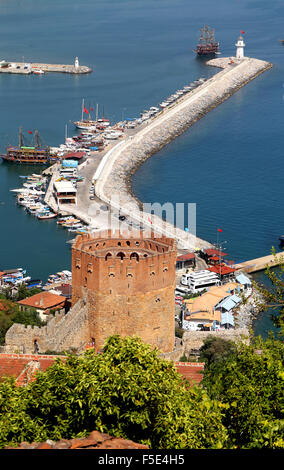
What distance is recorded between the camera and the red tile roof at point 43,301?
42.6 meters

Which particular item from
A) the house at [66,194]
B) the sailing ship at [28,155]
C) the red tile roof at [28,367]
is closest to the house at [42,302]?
the red tile roof at [28,367]

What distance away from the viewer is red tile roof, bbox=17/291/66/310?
4258cm

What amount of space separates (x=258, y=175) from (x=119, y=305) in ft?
186

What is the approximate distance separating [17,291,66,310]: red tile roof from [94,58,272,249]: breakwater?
64.4 feet

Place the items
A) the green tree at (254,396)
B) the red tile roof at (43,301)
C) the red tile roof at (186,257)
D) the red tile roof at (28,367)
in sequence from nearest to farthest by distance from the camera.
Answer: the green tree at (254,396) → the red tile roof at (28,367) → the red tile roof at (43,301) → the red tile roof at (186,257)

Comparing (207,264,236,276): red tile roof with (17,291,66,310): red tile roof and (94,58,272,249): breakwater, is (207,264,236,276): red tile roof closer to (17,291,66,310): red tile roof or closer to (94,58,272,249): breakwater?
(94,58,272,249): breakwater

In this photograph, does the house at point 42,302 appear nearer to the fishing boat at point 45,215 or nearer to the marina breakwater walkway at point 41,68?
the fishing boat at point 45,215

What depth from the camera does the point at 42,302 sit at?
141ft

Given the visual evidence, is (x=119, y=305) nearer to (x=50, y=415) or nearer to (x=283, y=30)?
(x=50, y=415)

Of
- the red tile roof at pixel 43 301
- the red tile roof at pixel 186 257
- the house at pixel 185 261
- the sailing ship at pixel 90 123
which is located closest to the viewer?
the red tile roof at pixel 43 301

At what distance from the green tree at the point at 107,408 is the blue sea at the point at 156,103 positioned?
1197 inches

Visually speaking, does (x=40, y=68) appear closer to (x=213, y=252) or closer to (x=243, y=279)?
(x=213, y=252)

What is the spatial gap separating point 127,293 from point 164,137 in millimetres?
67792
